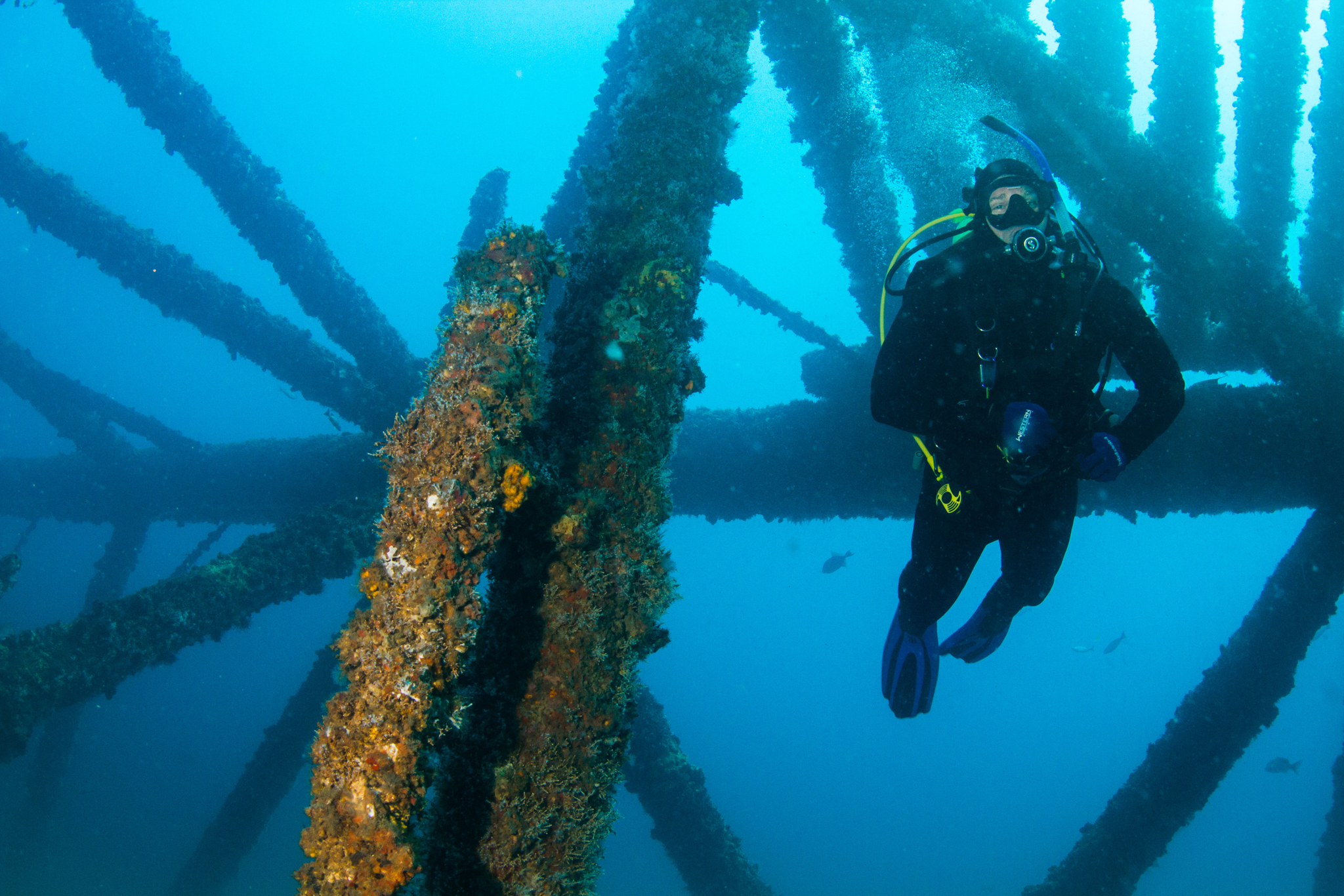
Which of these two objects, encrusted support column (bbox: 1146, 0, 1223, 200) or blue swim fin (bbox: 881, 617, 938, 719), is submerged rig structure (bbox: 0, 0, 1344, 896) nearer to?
encrusted support column (bbox: 1146, 0, 1223, 200)

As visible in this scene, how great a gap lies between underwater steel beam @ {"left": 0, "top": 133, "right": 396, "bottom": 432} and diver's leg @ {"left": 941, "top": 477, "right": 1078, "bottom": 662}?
5.47 m

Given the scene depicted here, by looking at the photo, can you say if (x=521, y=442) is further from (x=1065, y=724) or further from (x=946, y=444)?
(x=1065, y=724)

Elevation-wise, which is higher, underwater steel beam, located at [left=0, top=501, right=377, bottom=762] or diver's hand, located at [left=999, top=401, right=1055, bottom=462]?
underwater steel beam, located at [left=0, top=501, right=377, bottom=762]

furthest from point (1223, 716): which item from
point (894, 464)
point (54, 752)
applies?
point (54, 752)

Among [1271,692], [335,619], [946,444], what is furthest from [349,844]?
[335,619]

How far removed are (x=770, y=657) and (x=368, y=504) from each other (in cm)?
7932

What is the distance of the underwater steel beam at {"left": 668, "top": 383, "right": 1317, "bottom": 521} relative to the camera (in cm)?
417

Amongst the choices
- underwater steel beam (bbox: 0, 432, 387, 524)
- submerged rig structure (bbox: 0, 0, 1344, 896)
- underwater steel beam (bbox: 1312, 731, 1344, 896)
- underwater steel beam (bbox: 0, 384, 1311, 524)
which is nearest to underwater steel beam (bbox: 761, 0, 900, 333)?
submerged rig structure (bbox: 0, 0, 1344, 896)

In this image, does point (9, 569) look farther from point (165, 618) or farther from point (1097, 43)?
point (1097, 43)

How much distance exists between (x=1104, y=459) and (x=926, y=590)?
1.17 m

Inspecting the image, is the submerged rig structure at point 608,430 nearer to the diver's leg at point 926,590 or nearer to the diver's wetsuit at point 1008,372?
the diver's wetsuit at point 1008,372

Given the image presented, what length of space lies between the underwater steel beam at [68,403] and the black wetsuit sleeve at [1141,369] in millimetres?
9564

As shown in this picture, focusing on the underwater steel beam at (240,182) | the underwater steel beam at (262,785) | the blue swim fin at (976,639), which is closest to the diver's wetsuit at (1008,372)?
the blue swim fin at (976,639)

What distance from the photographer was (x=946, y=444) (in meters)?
3.00
